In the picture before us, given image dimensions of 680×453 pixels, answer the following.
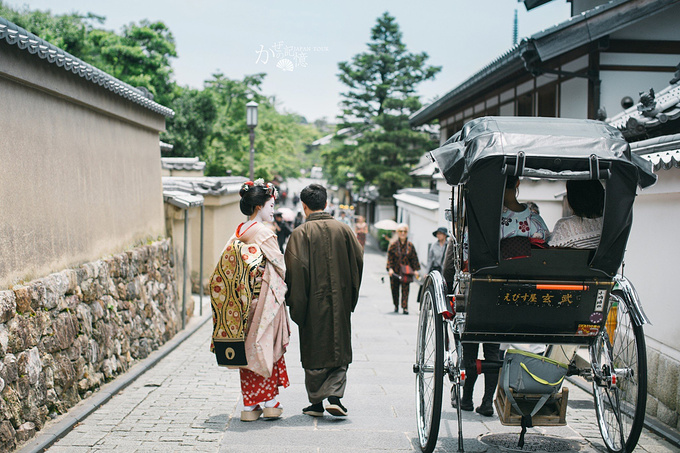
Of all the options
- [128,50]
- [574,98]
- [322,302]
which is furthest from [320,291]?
[128,50]

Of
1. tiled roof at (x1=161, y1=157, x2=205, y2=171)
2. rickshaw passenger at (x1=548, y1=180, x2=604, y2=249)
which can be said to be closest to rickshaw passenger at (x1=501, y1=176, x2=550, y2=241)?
rickshaw passenger at (x1=548, y1=180, x2=604, y2=249)

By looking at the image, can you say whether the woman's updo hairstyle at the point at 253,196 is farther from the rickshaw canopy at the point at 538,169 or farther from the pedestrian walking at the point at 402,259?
the pedestrian walking at the point at 402,259

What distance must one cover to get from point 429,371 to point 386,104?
3091cm

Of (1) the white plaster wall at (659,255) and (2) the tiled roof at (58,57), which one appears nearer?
(2) the tiled roof at (58,57)

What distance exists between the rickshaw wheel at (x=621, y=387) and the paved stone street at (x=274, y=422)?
0.29 m

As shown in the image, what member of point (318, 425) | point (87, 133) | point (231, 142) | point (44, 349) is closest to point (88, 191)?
point (87, 133)

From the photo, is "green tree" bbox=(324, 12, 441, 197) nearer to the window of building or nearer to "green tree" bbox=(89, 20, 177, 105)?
"green tree" bbox=(89, 20, 177, 105)

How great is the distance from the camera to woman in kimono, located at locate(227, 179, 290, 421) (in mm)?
5629

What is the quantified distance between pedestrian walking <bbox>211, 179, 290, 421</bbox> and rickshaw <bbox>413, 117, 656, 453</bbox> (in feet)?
4.70

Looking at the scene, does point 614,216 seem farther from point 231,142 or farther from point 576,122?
point 231,142

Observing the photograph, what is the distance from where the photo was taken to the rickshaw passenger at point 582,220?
15.1 ft

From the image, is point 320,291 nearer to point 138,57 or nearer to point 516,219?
point 516,219

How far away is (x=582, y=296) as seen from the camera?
4555mm

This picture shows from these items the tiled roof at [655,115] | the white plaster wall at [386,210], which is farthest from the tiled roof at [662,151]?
the white plaster wall at [386,210]
